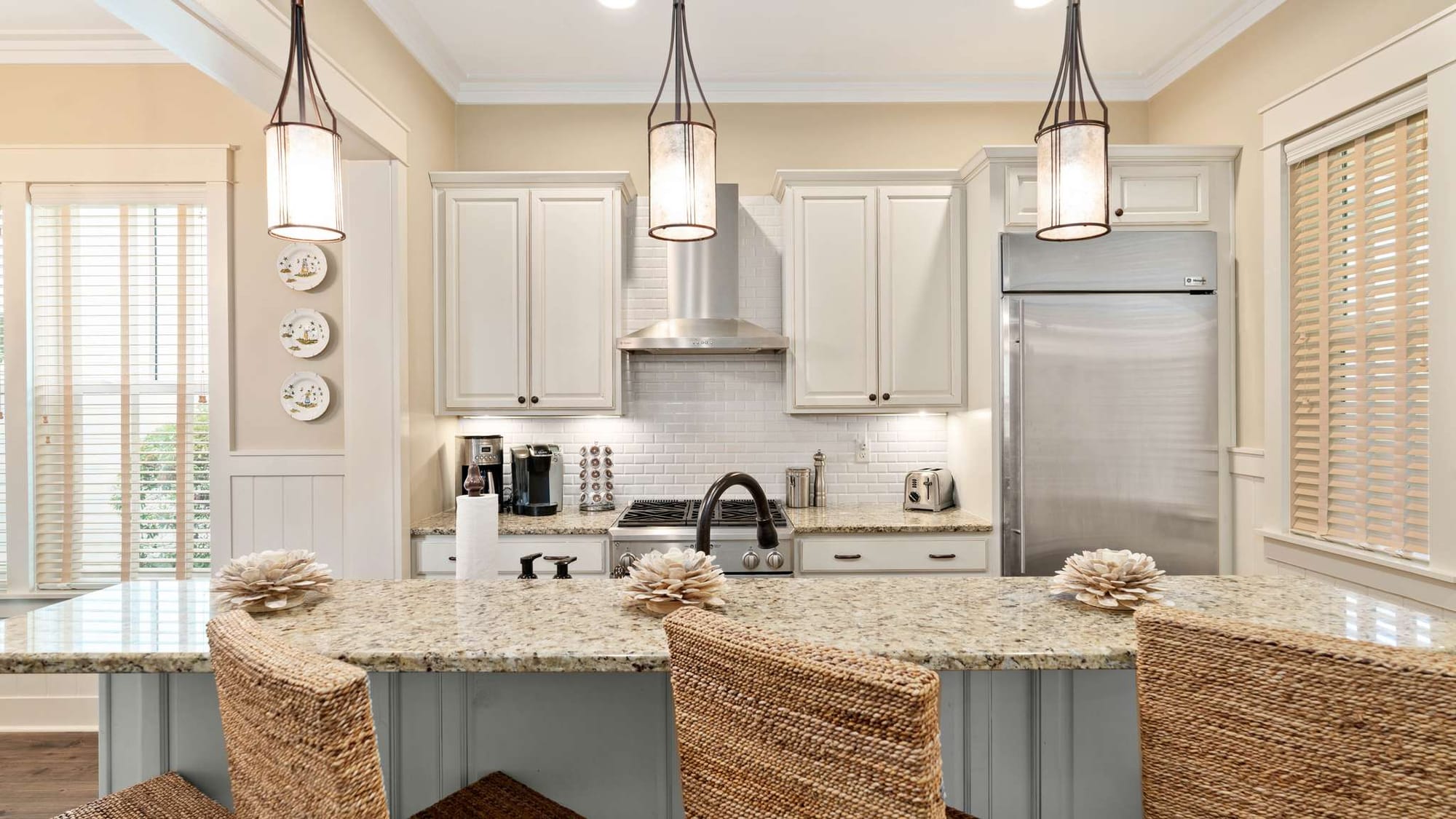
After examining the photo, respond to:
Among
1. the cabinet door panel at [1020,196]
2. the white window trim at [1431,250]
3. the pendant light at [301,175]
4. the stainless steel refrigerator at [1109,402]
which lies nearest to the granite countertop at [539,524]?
the stainless steel refrigerator at [1109,402]

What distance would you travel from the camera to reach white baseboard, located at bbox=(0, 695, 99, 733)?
3225 mm

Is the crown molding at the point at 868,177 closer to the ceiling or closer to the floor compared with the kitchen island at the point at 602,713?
closer to the ceiling

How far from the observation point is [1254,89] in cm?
288

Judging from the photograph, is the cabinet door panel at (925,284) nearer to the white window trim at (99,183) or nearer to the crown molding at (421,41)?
the crown molding at (421,41)

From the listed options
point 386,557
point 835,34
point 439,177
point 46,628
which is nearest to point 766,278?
point 835,34

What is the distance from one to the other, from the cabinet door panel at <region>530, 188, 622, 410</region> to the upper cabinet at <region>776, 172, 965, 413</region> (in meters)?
0.81

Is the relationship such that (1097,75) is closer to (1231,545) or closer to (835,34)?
(835,34)

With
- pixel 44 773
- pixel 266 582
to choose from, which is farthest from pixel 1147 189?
pixel 44 773

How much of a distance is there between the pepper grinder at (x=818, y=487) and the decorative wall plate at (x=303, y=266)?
2336 mm

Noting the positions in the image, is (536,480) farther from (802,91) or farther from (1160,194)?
(1160,194)

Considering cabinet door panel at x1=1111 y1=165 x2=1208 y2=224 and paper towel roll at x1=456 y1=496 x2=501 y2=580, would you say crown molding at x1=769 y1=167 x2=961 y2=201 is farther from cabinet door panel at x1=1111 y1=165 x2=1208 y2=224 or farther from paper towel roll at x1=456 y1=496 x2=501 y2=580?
paper towel roll at x1=456 y1=496 x2=501 y2=580

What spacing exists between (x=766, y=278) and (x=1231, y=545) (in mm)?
2259

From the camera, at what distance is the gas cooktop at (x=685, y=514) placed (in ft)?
10.2

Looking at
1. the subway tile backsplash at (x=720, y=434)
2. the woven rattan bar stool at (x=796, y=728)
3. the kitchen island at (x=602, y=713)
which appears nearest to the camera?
the woven rattan bar stool at (x=796, y=728)
